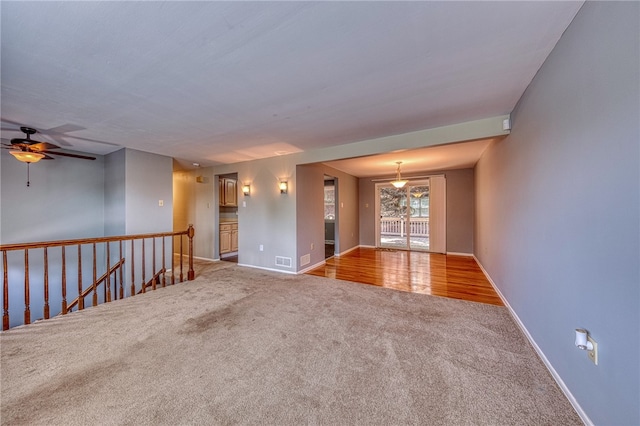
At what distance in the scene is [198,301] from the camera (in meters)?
3.18

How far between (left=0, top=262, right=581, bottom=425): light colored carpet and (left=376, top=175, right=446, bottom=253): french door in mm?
3983

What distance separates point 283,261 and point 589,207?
4238 mm

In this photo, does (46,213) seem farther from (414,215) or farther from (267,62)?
(414,215)

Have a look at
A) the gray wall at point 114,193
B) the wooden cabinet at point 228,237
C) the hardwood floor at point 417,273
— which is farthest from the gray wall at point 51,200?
the hardwood floor at point 417,273

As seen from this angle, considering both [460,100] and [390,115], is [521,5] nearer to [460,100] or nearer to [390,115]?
[460,100]

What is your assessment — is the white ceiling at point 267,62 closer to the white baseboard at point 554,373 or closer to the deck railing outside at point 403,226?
the white baseboard at point 554,373

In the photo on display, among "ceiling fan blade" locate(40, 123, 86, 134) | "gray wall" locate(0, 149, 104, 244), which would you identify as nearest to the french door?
"ceiling fan blade" locate(40, 123, 86, 134)

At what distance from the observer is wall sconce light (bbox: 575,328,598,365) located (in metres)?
1.28

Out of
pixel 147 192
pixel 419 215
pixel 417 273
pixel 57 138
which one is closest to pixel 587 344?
pixel 417 273

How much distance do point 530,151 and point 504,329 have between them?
1790mm

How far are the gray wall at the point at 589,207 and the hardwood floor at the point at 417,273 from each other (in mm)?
1333

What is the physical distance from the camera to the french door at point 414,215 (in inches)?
258

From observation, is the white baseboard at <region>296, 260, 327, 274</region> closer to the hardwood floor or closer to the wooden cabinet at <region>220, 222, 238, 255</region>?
the hardwood floor

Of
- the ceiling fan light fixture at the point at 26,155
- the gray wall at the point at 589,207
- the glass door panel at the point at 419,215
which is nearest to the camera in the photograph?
the gray wall at the point at 589,207
